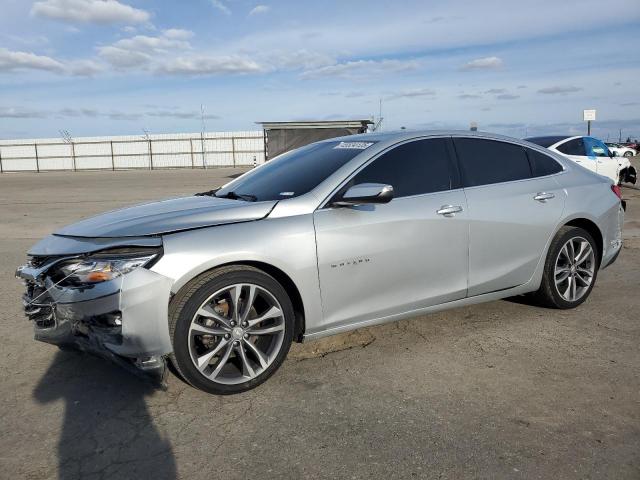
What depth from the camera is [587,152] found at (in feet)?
43.0

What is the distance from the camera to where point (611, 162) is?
13.6 metres

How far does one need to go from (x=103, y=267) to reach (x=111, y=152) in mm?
45929

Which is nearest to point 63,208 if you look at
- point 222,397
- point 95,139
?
point 222,397

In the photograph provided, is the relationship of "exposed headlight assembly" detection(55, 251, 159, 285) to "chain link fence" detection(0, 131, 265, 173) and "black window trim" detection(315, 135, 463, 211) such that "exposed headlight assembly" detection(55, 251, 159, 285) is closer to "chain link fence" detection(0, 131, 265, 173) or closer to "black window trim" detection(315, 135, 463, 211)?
"black window trim" detection(315, 135, 463, 211)

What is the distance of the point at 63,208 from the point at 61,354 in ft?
37.6

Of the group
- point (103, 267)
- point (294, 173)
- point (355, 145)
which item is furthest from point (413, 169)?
point (103, 267)

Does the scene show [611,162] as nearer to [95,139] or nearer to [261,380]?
[261,380]

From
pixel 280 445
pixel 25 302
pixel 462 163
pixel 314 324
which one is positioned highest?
pixel 462 163

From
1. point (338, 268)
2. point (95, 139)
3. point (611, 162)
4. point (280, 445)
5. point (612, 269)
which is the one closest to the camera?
point (280, 445)

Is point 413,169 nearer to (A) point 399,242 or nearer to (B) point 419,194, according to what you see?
(B) point 419,194

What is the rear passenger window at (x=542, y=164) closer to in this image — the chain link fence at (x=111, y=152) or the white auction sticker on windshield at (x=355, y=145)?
the white auction sticker on windshield at (x=355, y=145)

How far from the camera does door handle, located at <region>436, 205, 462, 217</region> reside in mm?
4035

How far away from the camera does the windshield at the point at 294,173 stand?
389 cm

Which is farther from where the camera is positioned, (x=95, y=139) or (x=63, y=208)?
(x=95, y=139)
